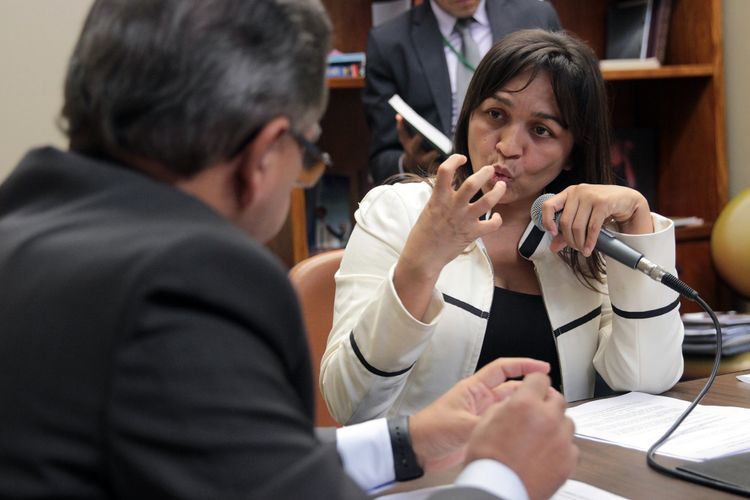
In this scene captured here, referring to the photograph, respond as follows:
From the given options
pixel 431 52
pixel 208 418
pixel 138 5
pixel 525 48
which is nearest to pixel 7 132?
pixel 431 52

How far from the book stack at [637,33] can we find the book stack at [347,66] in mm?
963

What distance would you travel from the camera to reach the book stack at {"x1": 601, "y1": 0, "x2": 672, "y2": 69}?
352cm

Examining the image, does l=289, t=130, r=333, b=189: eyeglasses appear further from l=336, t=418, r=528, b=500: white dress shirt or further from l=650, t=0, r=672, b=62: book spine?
l=650, t=0, r=672, b=62: book spine

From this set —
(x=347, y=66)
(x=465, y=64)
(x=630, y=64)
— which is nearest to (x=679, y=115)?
(x=630, y=64)

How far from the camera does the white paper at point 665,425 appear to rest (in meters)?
1.13

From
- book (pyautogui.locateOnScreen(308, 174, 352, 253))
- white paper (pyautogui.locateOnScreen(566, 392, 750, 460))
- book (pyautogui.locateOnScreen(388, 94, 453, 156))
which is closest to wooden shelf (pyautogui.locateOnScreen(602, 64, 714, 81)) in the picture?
book (pyautogui.locateOnScreen(308, 174, 352, 253))

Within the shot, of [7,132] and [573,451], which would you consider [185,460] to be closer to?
[573,451]

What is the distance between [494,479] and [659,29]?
10.5 ft

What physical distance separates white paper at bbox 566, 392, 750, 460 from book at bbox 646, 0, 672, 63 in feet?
8.08

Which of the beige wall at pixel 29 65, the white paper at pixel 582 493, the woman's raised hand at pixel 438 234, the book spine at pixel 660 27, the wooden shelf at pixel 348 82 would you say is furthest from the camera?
the book spine at pixel 660 27

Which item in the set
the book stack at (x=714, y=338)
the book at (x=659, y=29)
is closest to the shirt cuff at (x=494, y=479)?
the book stack at (x=714, y=338)

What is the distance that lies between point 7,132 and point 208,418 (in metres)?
2.48

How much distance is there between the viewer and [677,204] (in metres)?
3.70

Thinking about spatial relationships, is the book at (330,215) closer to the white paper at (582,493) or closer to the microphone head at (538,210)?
the microphone head at (538,210)
